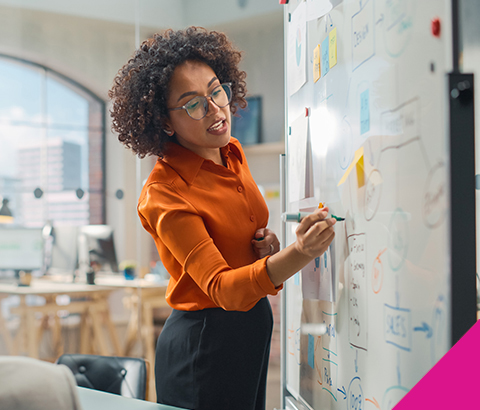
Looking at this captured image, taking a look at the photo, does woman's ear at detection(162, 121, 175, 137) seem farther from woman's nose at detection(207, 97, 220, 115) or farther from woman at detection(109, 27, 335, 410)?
woman's nose at detection(207, 97, 220, 115)

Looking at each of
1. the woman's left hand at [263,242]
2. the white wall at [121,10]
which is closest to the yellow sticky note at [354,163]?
the woman's left hand at [263,242]

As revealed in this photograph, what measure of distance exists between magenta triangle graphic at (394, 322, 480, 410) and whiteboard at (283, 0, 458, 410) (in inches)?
1.0

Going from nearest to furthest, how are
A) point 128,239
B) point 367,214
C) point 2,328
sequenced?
point 367,214
point 2,328
point 128,239

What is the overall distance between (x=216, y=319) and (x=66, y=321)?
2.63 metres

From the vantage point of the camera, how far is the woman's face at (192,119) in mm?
1143

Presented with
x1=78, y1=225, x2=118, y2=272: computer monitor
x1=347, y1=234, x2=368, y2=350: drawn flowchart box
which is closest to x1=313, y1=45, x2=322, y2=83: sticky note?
x1=347, y1=234, x2=368, y2=350: drawn flowchart box

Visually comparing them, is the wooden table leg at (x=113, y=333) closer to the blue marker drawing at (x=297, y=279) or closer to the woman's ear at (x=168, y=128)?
the blue marker drawing at (x=297, y=279)

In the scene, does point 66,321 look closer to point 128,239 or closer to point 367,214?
point 128,239

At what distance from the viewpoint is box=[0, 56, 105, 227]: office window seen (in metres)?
3.43

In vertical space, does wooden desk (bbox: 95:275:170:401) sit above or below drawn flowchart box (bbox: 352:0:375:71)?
below

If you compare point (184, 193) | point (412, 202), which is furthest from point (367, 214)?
point (184, 193)

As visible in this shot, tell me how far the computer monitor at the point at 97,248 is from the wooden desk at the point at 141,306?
107 mm

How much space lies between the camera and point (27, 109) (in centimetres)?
347

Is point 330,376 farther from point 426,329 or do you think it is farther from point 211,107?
point 211,107
